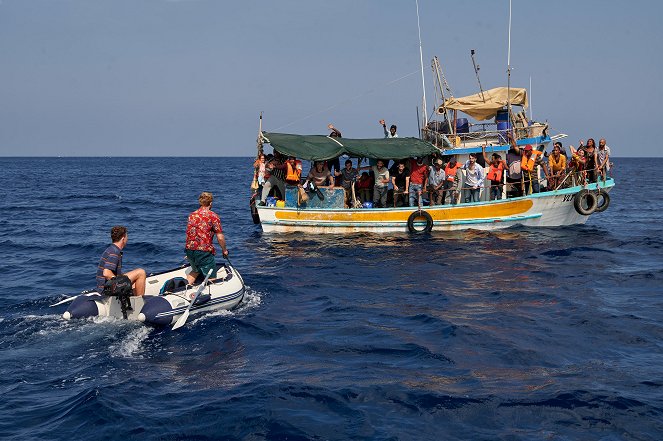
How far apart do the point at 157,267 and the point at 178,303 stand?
7.03 m

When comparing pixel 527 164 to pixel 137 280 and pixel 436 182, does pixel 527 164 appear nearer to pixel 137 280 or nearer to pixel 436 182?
pixel 436 182

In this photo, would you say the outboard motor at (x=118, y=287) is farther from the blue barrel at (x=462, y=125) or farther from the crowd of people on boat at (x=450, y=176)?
the blue barrel at (x=462, y=125)

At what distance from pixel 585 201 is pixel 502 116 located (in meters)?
4.18

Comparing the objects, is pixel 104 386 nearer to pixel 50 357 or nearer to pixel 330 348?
pixel 50 357

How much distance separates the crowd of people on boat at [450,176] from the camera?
21.2 m

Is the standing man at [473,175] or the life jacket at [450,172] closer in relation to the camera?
→ the standing man at [473,175]

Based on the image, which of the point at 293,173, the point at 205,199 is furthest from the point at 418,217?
the point at 205,199

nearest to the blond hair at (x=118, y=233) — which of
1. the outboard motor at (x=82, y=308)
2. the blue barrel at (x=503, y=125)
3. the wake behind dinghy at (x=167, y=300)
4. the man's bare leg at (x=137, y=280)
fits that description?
the man's bare leg at (x=137, y=280)

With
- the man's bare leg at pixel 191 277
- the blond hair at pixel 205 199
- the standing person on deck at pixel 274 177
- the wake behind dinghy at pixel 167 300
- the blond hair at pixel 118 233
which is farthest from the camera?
the standing person on deck at pixel 274 177

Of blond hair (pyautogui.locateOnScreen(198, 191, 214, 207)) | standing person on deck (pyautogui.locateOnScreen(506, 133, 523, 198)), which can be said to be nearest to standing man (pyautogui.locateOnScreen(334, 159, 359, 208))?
standing person on deck (pyautogui.locateOnScreen(506, 133, 523, 198))

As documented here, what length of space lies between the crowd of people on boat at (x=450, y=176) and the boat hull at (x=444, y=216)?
1.25 feet

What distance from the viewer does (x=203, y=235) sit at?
469 inches

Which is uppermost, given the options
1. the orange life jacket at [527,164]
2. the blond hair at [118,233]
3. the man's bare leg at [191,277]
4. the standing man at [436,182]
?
the orange life jacket at [527,164]

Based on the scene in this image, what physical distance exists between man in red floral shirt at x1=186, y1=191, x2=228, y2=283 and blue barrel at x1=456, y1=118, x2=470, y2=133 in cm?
1334
